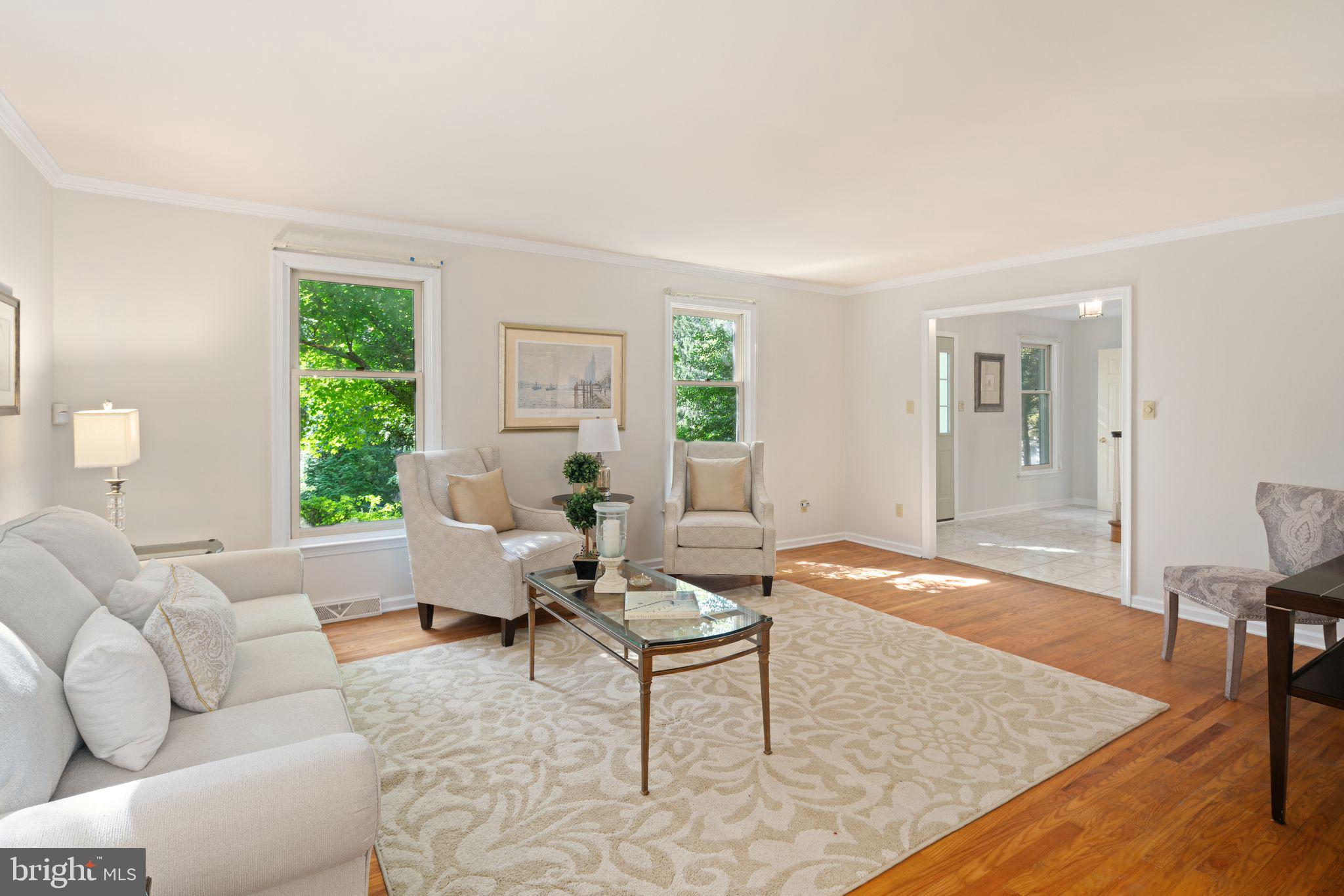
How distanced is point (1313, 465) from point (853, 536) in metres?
3.26

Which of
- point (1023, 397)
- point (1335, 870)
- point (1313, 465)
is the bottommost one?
point (1335, 870)

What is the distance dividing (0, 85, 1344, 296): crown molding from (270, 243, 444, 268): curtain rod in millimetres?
136

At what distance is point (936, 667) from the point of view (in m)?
3.26

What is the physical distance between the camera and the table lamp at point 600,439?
4.53 metres

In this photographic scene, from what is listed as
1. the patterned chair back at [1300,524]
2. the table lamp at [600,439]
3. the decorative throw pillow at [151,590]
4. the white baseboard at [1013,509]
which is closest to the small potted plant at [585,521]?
the table lamp at [600,439]

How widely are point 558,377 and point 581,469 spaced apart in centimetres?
74

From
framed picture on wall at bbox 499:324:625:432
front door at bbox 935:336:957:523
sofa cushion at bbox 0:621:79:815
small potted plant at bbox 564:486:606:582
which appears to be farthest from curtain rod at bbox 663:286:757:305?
sofa cushion at bbox 0:621:79:815

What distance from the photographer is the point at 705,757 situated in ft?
8.01

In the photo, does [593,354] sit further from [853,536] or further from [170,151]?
[853,536]

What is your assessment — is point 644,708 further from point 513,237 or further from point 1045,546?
point 1045,546

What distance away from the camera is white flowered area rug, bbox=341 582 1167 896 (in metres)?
1.89

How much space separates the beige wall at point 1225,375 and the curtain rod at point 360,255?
13.6ft

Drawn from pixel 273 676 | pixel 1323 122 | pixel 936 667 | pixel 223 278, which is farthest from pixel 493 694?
pixel 1323 122

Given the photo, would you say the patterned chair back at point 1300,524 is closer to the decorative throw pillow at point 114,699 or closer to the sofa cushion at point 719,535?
the sofa cushion at point 719,535
